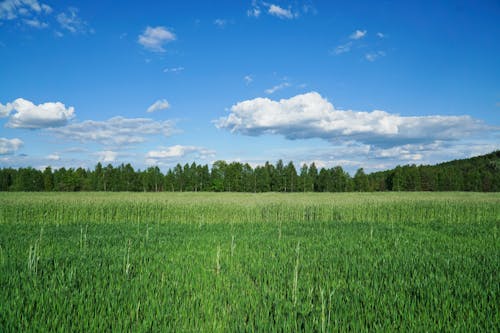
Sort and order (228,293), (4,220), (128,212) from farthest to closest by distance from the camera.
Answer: (128,212), (4,220), (228,293)

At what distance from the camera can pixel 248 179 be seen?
80.2 m

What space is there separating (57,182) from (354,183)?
83.8m

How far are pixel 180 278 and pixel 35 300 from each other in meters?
2.23

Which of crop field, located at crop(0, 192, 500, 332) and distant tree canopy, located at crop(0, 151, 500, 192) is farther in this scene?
distant tree canopy, located at crop(0, 151, 500, 192)

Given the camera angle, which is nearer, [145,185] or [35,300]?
[35,300]

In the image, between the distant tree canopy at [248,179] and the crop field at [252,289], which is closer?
the crop field at [252,289]

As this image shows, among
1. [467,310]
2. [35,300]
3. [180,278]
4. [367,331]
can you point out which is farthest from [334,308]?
[35,300]

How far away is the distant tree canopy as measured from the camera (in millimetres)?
75188

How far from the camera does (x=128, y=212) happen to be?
19.9 meters

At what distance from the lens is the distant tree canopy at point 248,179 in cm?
7519

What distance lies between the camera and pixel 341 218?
19.9m

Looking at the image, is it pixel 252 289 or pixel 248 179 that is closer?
pixel 252 289

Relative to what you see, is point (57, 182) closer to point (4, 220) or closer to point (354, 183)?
point (4, 220)

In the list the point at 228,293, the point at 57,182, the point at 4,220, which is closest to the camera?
the point at 228,293
